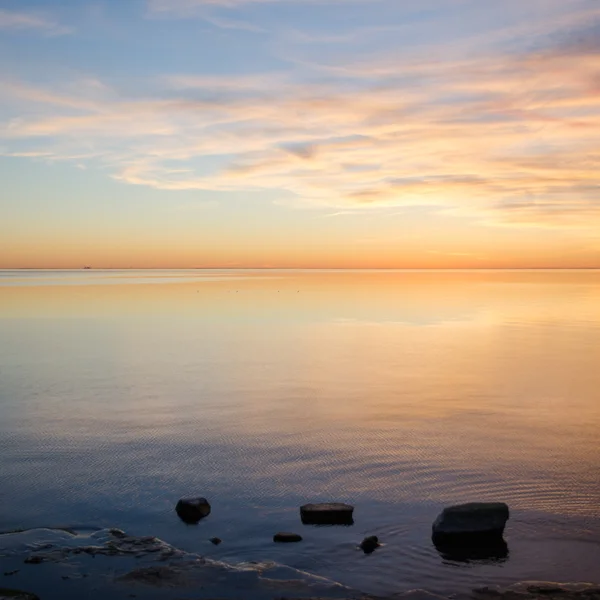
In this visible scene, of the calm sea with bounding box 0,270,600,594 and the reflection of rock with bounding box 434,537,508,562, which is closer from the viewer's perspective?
the reflection of rock with bounding box 434,537,508,562

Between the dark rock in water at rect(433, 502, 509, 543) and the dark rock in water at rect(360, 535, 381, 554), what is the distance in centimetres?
111

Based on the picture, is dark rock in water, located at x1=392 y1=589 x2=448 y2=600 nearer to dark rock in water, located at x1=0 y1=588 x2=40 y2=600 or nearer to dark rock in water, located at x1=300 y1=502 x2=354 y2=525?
dark rock in water, located at x1=300 y1=502 x2=354 y2=525

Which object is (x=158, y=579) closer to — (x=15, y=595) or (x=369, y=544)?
(x=15, y=595)

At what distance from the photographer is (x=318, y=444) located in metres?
19.3

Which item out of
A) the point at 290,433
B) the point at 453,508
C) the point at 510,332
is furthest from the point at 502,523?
the point at 510,332

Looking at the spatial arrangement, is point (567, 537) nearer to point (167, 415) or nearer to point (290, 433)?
point (290, 433)

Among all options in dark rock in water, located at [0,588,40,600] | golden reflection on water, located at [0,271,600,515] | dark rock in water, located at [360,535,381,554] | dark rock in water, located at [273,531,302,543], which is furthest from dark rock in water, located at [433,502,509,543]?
dark rock in water, located at [0,588,40,600]

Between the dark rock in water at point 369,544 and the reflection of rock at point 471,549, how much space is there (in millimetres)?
1104

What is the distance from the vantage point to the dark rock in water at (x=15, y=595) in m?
10.2

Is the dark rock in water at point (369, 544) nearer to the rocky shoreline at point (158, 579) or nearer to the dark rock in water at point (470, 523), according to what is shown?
the dark rock in water at point (470, 523)

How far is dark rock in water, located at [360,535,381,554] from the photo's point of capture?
12.5 m

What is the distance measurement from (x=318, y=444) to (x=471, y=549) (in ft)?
23.6

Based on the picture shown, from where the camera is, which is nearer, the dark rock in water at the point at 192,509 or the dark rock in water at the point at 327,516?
the dark rock in water at the point at 327,516

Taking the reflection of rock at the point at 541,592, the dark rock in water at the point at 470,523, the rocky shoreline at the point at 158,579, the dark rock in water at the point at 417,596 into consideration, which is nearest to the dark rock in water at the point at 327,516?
the dark rock in water at the point at 470,523
